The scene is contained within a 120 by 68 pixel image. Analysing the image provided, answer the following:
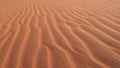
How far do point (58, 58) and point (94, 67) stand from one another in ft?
1.64

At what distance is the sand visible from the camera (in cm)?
217

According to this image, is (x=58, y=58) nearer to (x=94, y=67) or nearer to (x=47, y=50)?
(x=47, y=50)

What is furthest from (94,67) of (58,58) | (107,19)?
(107,19)

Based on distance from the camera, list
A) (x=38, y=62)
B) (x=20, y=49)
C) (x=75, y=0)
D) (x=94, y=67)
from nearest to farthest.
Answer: (x=94, y=67)
(x=38, y=62)
(x=20, y=49)
(x=75, y=0)

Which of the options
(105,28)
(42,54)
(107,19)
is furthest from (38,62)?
(107,19)

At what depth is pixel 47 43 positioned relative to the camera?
271 centimetres

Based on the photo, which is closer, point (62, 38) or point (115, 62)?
point (115, 62)

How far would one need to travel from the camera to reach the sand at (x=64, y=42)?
7.13 feet

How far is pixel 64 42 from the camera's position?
2686 mm

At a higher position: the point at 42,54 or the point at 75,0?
the point at 75,0

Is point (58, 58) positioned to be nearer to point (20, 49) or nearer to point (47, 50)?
point (47, 50)

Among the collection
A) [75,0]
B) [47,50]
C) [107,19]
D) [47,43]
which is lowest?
[47,50]

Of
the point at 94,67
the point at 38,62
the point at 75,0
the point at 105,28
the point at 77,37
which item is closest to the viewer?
the point at 94,67

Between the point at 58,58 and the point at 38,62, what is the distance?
0.26 m
